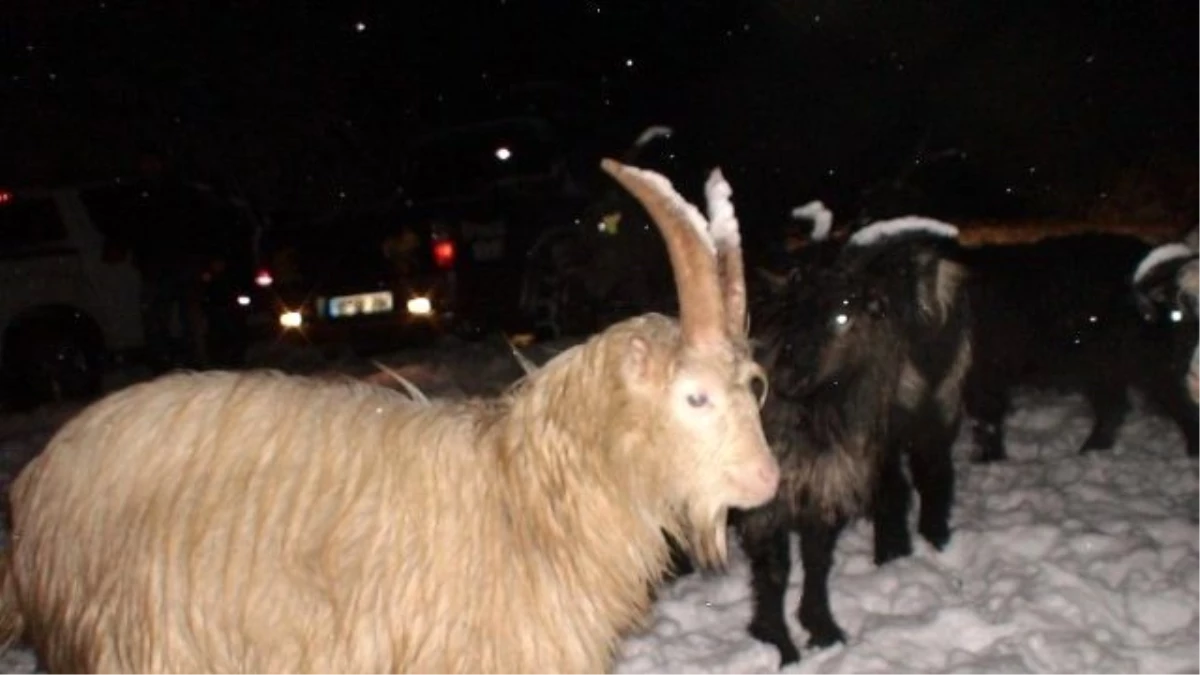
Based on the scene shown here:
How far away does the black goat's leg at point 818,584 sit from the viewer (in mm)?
6379

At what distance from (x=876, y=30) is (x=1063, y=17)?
4.57m

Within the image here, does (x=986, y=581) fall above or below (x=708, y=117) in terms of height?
below

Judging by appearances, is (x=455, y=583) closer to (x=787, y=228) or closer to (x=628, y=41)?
(x=787, y=228)

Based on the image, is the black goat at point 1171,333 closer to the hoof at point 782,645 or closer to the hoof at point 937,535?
the hoof at point 937,535

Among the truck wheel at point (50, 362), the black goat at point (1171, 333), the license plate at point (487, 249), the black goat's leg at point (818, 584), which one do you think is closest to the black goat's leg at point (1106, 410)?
the black goat at point (1171, 333)


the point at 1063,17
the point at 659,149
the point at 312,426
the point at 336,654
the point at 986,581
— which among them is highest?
the point at 1063,17

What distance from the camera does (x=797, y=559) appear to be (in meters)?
7.52

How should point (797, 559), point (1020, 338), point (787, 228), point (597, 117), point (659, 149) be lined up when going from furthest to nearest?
point (597, 117), point (659, 149), point (787, 228), point (1020, 338), point (797, 559)

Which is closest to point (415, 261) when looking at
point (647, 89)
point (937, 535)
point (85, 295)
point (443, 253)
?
point (443, 253)

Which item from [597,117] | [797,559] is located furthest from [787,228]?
[597,117]

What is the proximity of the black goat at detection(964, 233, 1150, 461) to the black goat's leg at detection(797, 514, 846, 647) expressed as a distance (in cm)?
319

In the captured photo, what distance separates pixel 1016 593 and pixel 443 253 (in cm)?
836

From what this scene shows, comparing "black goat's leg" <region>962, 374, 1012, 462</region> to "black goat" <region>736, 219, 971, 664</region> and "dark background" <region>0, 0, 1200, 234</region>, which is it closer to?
"black goat" <region>736, 219, 971, 664</region>

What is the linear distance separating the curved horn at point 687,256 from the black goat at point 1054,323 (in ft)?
18.2
